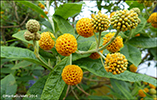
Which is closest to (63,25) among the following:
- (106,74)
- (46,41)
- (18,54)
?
(46,41)

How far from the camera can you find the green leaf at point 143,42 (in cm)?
158

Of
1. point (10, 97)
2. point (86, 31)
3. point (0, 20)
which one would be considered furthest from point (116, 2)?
point (0, 20)

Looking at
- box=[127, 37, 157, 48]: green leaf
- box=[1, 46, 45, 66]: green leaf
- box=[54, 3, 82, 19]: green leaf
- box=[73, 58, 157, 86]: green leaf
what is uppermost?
box=[54, 3, 82, 19]: green leaf

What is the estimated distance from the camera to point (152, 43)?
5.19ft

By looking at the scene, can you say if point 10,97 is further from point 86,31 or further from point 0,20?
point 0,20

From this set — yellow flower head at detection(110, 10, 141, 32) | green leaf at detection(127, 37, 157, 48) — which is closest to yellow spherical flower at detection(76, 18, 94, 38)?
yellow flower head at detection(110, 10, 141, 32)

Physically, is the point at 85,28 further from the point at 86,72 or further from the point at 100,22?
the point at 86,72

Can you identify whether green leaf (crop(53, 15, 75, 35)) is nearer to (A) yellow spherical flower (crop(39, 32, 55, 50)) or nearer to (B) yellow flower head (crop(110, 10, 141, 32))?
(A) yellow spherical flower (crop(39, 32, 55, 50))

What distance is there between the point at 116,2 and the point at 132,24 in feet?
6.77

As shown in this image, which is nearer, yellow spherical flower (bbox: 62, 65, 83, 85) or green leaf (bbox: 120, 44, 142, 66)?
yellow spherical flower (bbox: 62, 65, 83, 85)

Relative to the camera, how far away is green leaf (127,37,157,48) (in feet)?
5.18

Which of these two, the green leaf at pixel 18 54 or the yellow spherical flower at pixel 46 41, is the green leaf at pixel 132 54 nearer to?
the yellow spherical flower at pixel 46 41

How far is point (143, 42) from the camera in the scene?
164cm

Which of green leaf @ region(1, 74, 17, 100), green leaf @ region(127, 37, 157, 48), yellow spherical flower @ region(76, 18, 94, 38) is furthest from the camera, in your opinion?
green leaf @ region(127, 37, 157, 48)
